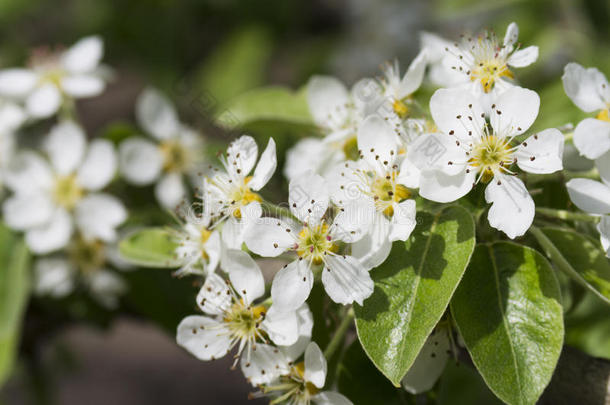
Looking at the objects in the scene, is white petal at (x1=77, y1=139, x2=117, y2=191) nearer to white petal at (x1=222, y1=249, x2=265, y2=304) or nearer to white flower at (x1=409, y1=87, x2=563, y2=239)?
white petal at (x1=222, y1=249, x2=265, y2=304)

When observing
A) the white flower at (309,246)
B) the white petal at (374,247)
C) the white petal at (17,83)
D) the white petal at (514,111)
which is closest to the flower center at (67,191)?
the white petal at (17,83)

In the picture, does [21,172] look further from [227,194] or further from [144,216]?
[227,194]

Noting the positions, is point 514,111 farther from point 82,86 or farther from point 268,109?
point 82,86

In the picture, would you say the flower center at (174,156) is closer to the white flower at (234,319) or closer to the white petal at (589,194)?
the white flower at (234,319)

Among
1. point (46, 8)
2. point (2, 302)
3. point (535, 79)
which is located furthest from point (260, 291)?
point (46, 8)

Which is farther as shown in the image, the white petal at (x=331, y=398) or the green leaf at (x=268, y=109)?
the green leaf at (x=268, y=109)

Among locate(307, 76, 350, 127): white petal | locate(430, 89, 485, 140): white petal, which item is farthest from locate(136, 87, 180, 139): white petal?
locate(430, 89, 485, 140): white petal

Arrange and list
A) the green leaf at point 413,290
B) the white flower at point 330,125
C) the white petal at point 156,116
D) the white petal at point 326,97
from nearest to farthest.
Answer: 1. the green leaf at point 413,290
2. the white flower at point 330,125
3. the white petal at point 326,97
4. the white petal at point 156,116

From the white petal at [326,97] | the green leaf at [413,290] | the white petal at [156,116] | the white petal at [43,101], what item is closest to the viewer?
the green leaf at [413,290]
